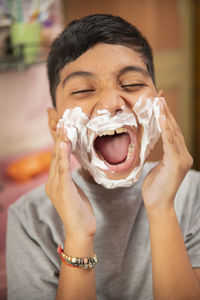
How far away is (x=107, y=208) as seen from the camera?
60cm

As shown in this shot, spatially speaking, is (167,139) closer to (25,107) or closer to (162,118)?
→ (162,118)

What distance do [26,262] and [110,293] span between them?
0.16 meters

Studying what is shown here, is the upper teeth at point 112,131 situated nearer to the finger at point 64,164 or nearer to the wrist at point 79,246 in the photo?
the finger at point 64,164

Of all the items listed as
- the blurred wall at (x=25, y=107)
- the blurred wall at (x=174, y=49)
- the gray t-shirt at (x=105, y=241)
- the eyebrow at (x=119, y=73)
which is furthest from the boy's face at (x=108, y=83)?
the blurred wall at (x=174, y=49)

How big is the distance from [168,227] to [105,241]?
138 mm

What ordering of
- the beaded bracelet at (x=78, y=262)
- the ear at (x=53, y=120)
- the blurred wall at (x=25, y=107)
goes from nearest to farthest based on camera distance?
the beaded bracelet at (x=78, y=262)
the ear at (x=53, y=120)
the blurred wall at (x=25, y=107)

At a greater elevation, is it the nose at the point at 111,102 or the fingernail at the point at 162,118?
the nose at the point at 111,102

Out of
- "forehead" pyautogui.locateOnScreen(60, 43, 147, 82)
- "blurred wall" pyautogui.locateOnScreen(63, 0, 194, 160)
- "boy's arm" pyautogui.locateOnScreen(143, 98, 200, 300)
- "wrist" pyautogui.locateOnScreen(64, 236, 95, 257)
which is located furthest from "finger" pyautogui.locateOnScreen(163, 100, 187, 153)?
"blurred wall" pyautogui.locateOnScreen(63, 0, 194, 160)

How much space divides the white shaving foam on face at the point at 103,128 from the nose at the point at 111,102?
0.05 feet

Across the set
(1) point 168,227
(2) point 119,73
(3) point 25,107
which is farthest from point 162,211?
(3) point 25,107

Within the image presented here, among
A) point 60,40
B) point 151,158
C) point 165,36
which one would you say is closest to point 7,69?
point 60,40

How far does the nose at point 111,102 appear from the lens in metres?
0.50

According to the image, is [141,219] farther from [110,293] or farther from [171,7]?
[171,7]

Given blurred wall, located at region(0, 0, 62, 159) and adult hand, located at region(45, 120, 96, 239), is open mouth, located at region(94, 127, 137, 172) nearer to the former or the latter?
adult hand, located at region(45, 120, 96, 239)
